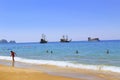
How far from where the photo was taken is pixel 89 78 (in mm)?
20047

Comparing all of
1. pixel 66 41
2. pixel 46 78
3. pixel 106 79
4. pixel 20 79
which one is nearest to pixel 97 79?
pixel 106 79

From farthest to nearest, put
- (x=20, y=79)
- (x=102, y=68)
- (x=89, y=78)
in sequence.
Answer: (x=102, y=68), (x=89, y=78), (x=20, y=79)

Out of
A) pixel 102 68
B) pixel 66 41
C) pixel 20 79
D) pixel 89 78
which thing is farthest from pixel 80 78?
pixel 66 41

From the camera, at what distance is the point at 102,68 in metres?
28.4

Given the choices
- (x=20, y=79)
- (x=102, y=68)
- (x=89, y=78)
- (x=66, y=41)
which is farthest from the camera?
(x=66, y=41)

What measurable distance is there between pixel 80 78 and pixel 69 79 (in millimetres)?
1245

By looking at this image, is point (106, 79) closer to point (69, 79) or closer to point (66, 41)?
point (69, 79)

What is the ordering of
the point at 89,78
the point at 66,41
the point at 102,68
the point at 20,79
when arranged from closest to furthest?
the point at 20,79
the point at 89,78
the point at 102,68
the point at 66,41

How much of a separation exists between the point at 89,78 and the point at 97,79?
0.66 meters

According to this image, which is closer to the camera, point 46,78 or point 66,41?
point 46,78

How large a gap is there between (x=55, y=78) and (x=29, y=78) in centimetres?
164

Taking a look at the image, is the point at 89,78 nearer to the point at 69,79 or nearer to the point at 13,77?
the point at 69,79

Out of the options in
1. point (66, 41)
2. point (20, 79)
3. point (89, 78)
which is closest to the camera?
point (20, 79)

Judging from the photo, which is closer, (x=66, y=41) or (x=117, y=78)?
(x=117, y=78)
